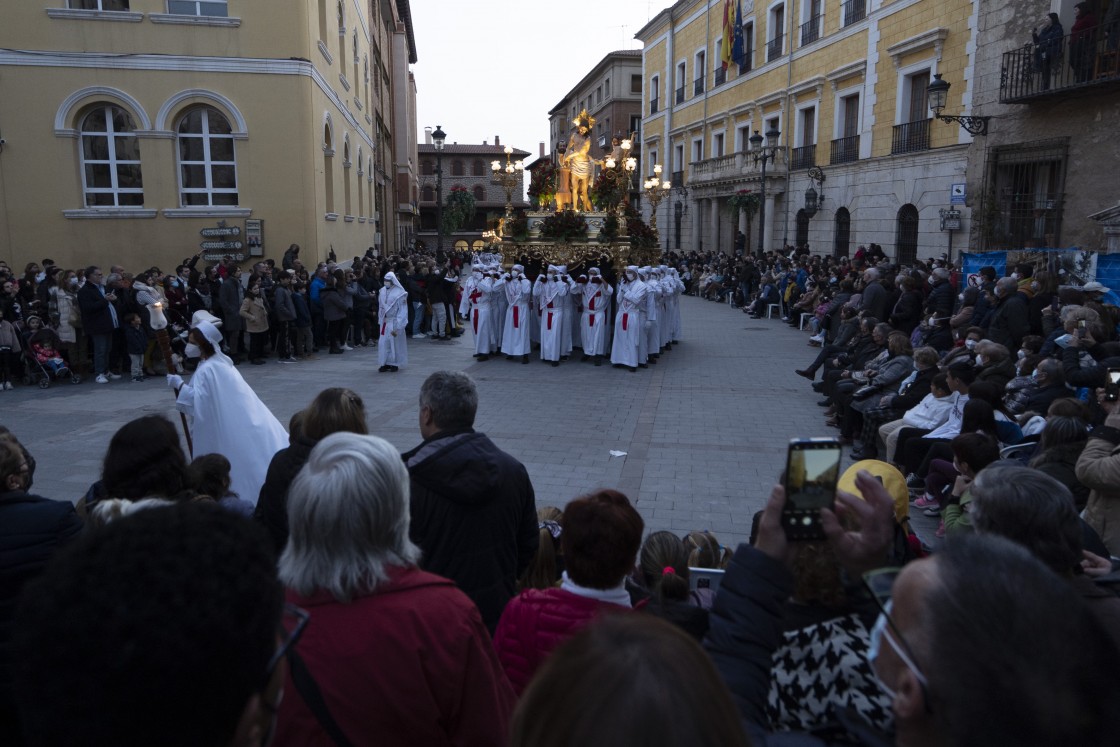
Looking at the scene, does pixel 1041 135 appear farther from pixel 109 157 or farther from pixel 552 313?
pixel 109 157

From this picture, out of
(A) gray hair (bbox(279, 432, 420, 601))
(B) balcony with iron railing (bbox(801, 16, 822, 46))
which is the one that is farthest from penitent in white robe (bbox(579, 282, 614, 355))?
(B) balcony with iron railing (bbox(801, 16, 822, 46))

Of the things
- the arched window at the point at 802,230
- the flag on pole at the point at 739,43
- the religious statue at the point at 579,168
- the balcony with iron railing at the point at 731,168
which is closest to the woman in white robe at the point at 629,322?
the religious statue at the point at 579,168

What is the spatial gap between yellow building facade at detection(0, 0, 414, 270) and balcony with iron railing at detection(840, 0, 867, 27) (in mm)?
17150

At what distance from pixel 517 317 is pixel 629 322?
7.07 feet

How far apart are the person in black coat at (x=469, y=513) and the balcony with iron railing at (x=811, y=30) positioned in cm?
2895

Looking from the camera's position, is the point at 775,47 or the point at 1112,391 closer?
the point at 1112,391

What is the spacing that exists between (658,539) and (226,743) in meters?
2.51

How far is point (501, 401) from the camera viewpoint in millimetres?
11352

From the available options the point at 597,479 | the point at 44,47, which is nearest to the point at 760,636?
the point at 597,479

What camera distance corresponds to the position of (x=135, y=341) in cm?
1241

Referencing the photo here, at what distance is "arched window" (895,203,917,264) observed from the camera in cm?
2203

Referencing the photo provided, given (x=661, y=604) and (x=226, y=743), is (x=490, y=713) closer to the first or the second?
(x=661, y=604)

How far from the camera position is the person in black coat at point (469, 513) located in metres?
3.22

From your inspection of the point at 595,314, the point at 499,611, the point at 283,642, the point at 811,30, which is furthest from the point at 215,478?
the point at 811,30
